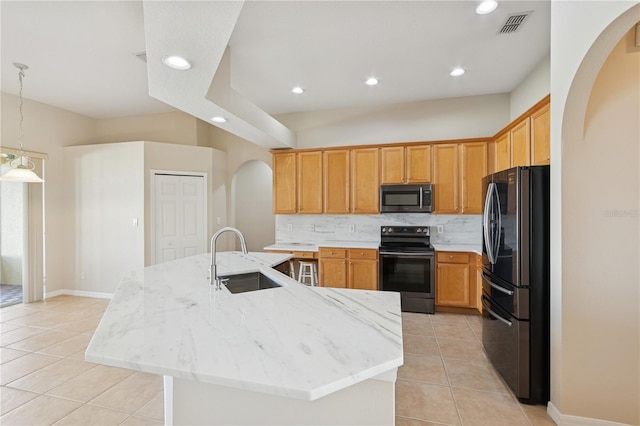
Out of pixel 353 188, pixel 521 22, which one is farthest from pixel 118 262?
pixel 521 22

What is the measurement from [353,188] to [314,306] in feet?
10.8

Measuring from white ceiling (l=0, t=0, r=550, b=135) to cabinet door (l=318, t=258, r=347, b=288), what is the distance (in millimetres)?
2403

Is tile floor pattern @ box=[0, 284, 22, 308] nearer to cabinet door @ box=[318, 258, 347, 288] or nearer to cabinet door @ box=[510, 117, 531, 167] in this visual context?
cabinet door @ box=[318, 258, 347, 288]

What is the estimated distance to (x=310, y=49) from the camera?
305 cm

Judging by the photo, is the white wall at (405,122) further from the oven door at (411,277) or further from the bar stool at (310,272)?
the bar stool at (310,272)

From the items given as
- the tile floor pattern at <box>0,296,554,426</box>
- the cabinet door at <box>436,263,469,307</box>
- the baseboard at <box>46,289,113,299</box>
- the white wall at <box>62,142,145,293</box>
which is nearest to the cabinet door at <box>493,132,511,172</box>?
the cabinet door at <box>436,263,469,307</box>

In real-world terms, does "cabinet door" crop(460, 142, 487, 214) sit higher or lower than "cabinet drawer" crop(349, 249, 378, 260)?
higher

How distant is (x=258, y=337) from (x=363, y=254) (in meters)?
3.22

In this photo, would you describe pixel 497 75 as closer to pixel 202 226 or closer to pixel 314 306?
pixel 314 306

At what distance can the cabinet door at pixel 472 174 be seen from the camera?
418 centimetres

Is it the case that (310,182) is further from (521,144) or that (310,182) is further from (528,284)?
(528,284)

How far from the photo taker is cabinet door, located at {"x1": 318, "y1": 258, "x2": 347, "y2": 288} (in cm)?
434

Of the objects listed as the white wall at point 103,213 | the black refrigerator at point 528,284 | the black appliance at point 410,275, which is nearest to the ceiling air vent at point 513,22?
the black refrigerator at point 528,284

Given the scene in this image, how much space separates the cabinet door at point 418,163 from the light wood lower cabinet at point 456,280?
3.65ft
